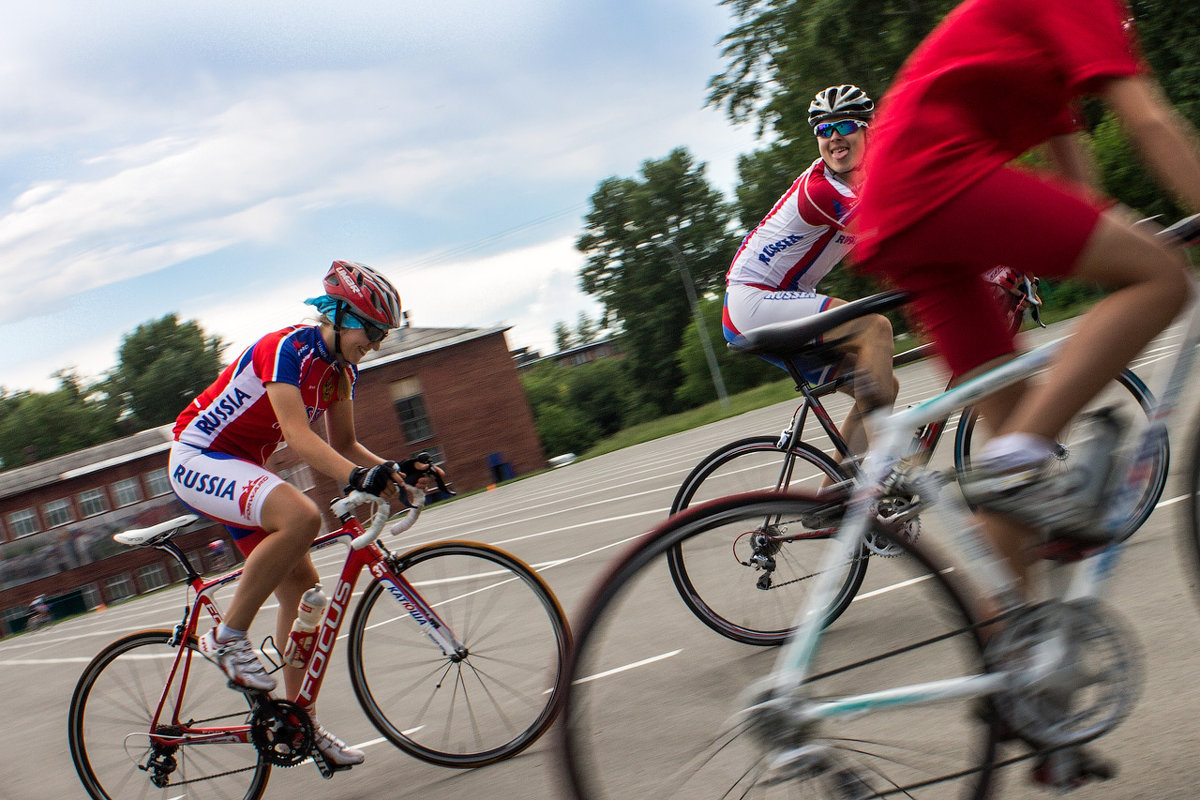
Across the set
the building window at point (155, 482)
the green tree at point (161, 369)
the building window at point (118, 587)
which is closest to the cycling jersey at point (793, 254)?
the building window at point (155, 482)

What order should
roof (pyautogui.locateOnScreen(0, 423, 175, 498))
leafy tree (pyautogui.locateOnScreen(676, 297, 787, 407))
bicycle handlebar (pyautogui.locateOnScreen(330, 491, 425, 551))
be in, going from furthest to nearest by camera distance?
leafy tree (pyautogui.locateOnScreen(676, 297, 787, 407))
roof (pyautogui.locateOnScreen(0, 423, 175, 498))
bicycle handlebar (pyautogui.locateOnScreen(330, 491, 425, 551))

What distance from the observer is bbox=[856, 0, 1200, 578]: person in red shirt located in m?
2.11

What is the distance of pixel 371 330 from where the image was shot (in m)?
3.79

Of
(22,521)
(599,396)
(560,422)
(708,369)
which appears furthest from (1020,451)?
(599,396)

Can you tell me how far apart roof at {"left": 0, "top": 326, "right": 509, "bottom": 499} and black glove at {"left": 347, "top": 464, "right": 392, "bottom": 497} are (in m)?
44.7

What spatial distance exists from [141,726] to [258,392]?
142cm

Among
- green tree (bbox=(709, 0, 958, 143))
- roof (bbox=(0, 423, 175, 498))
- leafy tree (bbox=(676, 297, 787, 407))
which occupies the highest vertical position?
green tree (bbox=(709, 0, 958, 143))

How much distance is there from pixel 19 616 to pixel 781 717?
6176 cm

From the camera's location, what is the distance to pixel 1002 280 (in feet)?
13.3

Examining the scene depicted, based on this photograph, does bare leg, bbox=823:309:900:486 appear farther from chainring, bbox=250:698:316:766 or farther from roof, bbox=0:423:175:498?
roof, bbox=0:423:175:498

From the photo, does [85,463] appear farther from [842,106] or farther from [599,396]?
[842,106]

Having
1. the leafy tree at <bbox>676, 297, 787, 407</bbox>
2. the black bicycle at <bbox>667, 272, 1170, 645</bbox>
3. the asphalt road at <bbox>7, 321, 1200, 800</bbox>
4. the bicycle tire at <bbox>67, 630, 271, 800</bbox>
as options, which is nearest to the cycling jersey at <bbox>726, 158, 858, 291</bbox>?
the asphalt road at <bbox>7, 321, 1200, 800</bbox>

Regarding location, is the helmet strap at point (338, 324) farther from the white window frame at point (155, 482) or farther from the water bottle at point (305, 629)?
the white window frame at point (155, 482)

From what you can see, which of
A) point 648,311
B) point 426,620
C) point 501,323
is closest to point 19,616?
point 501,323
